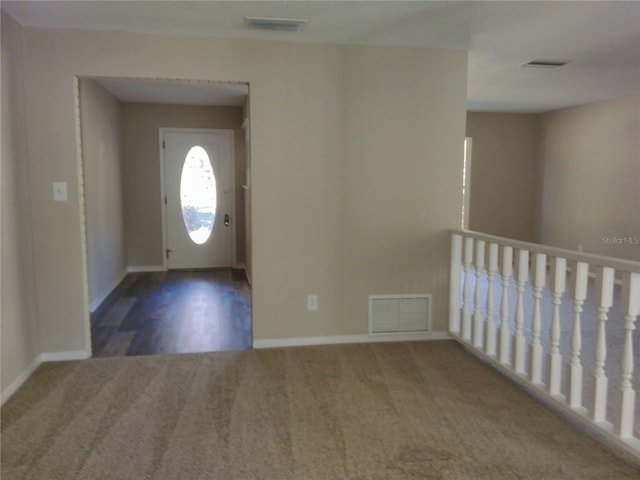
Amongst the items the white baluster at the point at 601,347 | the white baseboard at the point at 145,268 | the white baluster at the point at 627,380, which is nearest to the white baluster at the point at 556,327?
the white baluster at the point at 601,347

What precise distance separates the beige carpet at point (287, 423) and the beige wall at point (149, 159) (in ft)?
11.2

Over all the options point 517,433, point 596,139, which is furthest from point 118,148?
point 596,139

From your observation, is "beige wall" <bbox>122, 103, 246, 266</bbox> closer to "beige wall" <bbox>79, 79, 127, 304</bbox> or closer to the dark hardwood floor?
"beige wall" <bbox>79, 79, 127, 304</bbox>

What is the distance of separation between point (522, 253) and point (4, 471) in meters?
2.75

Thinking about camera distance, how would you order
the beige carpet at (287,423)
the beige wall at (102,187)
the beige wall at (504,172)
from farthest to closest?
1. the beige wall at (504,172)
2. the beige wall at (102,187)
3. the beige carpet at (287,423)

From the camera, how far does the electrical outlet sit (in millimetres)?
3430

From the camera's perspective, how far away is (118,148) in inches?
232

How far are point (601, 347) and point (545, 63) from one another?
2679 mm

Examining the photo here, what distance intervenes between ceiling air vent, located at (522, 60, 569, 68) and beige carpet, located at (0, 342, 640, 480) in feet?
8.19

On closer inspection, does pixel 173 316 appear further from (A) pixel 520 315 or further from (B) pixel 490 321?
(A) pixel 520 315

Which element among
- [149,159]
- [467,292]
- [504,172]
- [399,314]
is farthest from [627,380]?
[149,159]

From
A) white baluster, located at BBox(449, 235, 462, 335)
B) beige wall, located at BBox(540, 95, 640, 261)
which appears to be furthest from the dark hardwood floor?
beige wall, located at BBox(540, 95, 640, 261)

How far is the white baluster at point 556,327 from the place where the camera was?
2.40 meters

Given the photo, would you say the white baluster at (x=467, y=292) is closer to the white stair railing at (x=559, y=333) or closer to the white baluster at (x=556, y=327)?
the white stair railing at (x=559, y=333)
